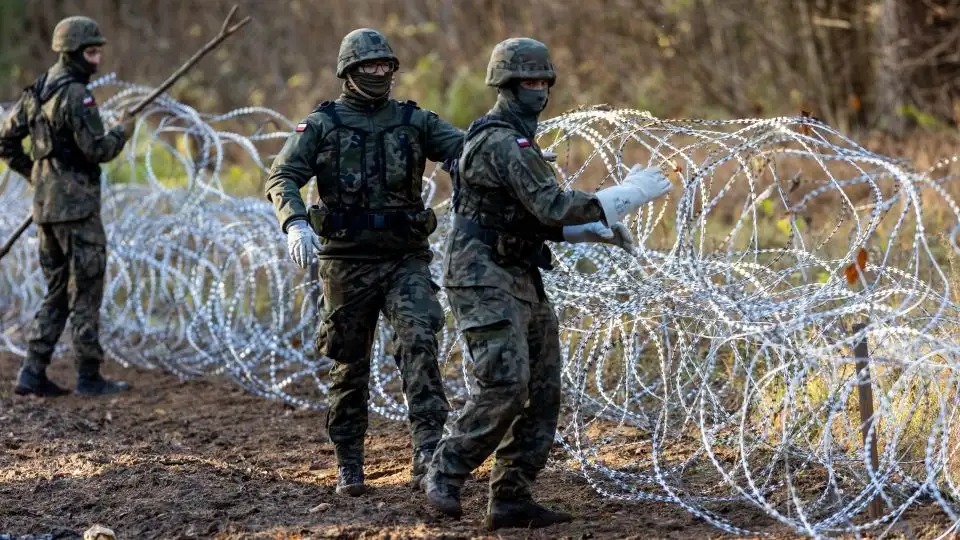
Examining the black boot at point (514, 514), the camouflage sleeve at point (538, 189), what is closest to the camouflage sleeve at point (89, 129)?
the camouflage sleeve at point (538, 189)

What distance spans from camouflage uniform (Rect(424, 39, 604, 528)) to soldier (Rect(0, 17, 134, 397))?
11.9 feet

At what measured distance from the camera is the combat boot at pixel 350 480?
566 cm

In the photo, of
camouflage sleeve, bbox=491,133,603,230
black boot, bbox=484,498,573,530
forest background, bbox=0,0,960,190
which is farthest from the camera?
forest background, bbox=0,0,960,190

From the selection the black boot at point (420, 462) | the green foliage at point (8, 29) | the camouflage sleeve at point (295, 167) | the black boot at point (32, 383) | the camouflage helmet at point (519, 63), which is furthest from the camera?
the green foliage at point (8, 29)

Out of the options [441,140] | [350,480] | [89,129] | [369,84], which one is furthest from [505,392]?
[89,129]

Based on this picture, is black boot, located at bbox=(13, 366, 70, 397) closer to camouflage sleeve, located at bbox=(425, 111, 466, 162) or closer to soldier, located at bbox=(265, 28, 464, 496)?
soldier, located at bbox=(265, 28, 464, 496)

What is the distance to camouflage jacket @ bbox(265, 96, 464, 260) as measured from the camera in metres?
5.51

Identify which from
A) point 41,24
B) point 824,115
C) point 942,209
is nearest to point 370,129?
point 942,209

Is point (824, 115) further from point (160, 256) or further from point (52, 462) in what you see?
point (52, 462)

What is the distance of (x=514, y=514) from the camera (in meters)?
4.95

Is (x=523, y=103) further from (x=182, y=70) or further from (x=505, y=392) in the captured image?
(x=182, y=70)

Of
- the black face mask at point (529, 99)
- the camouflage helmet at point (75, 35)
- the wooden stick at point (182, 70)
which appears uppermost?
the camouflage helmet at point (75, 35)

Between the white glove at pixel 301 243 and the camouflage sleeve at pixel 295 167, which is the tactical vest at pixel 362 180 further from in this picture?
the white glove at pixel 301 243

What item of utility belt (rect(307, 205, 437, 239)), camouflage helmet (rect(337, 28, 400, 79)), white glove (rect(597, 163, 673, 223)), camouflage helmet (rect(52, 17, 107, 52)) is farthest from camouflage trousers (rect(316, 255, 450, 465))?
camouflage helmet (rect(52, 17, 107, 52))
